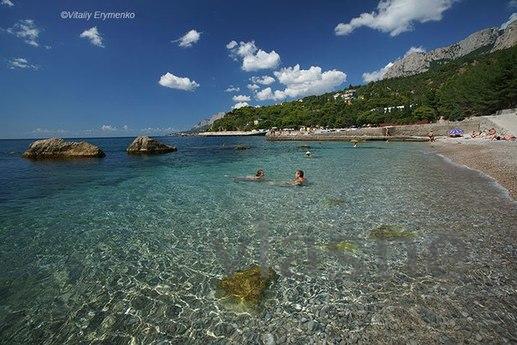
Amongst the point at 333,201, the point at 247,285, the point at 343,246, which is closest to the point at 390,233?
the point at 343,246

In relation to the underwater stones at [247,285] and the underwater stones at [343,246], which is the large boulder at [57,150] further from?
the underwater stones at [343,246]

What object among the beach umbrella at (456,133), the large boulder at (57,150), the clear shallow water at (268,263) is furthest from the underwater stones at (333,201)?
the beach umbrella at (456,133)

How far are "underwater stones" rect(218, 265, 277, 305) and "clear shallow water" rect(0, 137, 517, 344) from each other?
27 centimetres

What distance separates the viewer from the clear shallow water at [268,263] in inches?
233

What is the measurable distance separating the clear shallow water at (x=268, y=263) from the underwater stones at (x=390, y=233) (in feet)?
1.17

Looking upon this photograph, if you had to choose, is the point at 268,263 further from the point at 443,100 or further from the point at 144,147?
the point at 443,100

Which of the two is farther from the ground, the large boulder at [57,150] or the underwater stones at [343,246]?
the large boulder at [57,150]

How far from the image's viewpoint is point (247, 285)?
294 inches

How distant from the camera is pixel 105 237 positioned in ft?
35.8

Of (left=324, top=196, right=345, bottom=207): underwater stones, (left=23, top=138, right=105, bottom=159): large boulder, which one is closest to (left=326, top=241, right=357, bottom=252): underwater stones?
(left=324, top=196, right=345, bottom=207): underwater stones

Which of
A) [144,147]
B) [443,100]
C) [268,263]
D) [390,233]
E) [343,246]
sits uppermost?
[443,100]

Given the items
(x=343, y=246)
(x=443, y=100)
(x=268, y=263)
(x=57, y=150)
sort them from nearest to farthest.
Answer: (x=268, y=263), (x=343, y=246), (x=57, y=150), (x=443, y=100)

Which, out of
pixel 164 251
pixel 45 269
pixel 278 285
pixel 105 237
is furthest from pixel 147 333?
pixel 105 237

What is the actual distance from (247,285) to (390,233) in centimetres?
609
